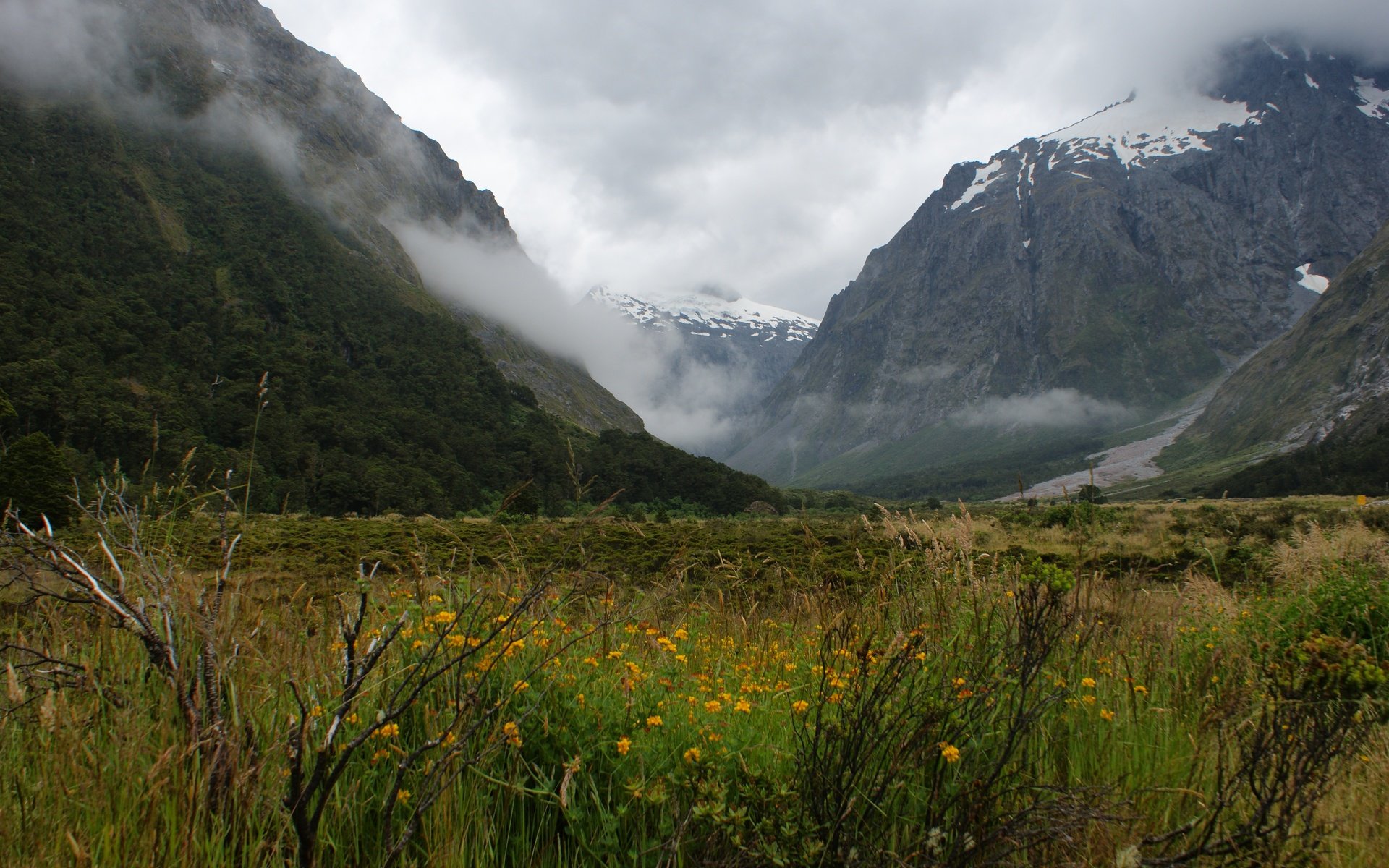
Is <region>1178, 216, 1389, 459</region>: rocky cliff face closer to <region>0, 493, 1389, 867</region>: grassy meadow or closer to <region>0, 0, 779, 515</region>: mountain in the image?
<region>0, 0, 779, 515</region>: mountain

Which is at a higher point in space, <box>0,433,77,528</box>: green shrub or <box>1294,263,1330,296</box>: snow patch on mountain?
<box>1294,263,1330,296</box>: snow patch on mountain

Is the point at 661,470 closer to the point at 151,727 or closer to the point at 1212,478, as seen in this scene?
the point at 151,727

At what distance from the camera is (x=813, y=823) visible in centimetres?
191

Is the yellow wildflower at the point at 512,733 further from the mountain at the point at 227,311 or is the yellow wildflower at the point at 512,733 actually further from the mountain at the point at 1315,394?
the mountain at the point at 1315,394

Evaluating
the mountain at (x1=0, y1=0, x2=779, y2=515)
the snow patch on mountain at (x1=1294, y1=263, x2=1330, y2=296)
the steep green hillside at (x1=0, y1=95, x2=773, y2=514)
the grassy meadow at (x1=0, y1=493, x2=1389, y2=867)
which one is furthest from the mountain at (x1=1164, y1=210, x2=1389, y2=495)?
the grassy meadow at (x1=0, y1=493, x2=1389, y2=867)

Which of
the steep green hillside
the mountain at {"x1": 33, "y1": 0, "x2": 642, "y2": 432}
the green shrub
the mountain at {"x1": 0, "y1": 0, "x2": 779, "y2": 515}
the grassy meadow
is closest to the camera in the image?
the grassy meadow

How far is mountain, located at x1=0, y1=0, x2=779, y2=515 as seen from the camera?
142 feet

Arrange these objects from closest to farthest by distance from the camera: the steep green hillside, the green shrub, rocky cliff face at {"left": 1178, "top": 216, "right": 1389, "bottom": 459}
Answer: the green shrub < the steep green hillside < rocky cliff face at {"left": 1178, "top": 216, "right": 1389, "bottom": 459}

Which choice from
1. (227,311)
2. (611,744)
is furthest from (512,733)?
Answer: (227,311)

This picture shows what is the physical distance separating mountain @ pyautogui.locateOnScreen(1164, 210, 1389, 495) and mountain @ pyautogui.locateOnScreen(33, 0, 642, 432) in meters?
94.4

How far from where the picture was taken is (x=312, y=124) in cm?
11531

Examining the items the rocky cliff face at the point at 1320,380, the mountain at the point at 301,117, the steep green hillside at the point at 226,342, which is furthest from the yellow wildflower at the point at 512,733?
the rocky cliff face at the point at 1320,380

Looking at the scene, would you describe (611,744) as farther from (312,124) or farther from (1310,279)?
(1310,279)

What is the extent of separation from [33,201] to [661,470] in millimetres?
63128
